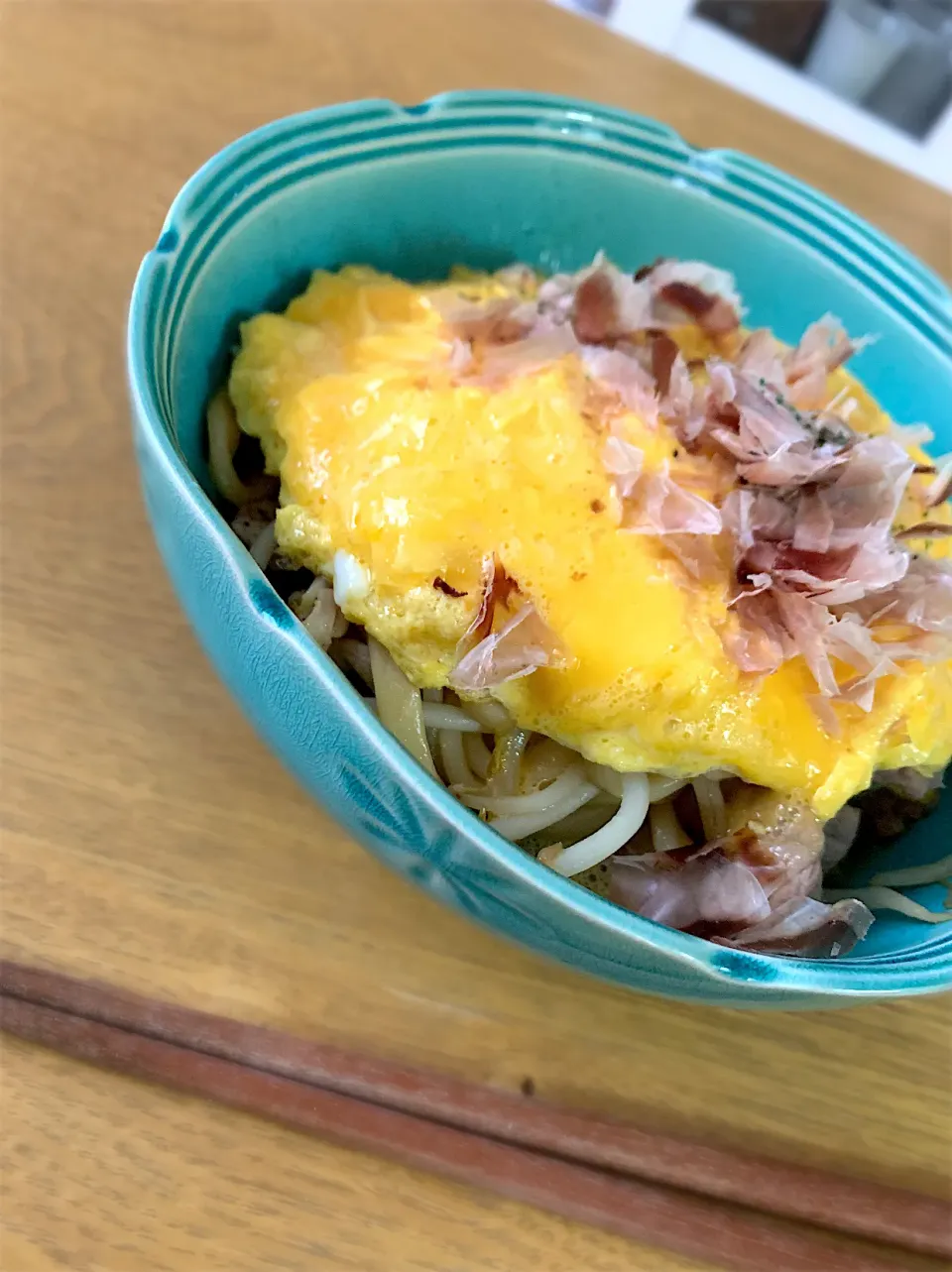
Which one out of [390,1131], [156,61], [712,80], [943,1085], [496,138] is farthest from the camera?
[712,80]

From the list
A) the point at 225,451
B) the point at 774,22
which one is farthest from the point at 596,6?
the point at 225,451

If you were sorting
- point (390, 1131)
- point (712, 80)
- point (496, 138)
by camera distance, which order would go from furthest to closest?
point (712, 80) < point (496, 138) < point (390, 1131)

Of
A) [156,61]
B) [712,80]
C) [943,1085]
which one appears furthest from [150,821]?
[712,80]

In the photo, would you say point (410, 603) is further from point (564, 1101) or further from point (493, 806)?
point (564, 1101)

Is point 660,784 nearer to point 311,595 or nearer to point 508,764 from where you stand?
point 508,764

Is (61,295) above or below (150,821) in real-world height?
above

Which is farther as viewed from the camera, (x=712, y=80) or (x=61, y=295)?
(x=712, y=80)

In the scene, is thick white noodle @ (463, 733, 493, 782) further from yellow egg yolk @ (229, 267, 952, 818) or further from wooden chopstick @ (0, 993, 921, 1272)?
wooden chopstick @ (0, 993, 921, 1272)

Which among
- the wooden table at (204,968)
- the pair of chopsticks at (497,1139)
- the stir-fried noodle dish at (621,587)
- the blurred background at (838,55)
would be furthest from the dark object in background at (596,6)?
the pair of chopsticks at (497,1139)

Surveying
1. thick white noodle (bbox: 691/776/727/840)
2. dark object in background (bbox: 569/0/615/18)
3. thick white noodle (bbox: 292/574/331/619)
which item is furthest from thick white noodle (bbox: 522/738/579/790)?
dark object in background (bbox: 569/0/615/18)
